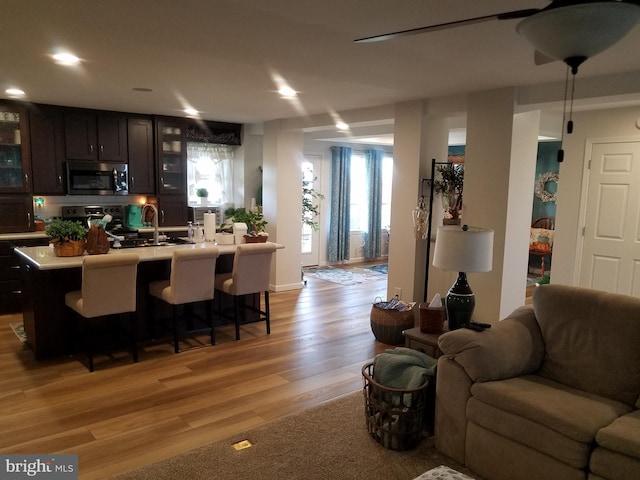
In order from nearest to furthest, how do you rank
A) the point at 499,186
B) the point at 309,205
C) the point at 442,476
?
1. the point at 442,476
2. the point at 499,186
3. the point at 309,205

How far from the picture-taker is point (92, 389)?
11.8ft

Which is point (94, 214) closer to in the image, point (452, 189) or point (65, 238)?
point (65, 238)

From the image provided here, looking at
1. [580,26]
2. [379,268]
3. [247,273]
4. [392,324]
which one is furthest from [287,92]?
[379,268]

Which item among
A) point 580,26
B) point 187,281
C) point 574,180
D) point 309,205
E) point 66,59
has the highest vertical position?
point 66,59

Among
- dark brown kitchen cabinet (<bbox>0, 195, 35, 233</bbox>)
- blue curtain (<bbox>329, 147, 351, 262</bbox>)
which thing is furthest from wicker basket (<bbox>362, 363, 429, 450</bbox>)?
blue curtain (<bbox>329, 147, 351, 262</bbox>)

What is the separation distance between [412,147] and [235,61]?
226 centimetres

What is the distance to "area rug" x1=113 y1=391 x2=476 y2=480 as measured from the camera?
2.58 meters

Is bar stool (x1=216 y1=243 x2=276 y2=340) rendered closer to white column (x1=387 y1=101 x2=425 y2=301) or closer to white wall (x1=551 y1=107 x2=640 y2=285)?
white column (x1=387 y1=101 x2=425 y2=301)

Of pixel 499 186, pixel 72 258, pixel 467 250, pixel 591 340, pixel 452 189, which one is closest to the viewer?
pixel 591 340

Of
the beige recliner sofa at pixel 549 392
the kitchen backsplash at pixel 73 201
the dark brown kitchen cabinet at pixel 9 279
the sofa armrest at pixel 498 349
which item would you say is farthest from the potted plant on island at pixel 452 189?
the dark brown kitchen cabinet at pixel 9 279

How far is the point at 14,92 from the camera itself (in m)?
5.04

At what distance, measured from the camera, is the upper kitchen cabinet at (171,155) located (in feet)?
22.0

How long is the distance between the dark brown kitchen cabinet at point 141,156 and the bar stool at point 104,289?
2829mm

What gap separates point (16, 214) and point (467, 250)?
5.41 metres
